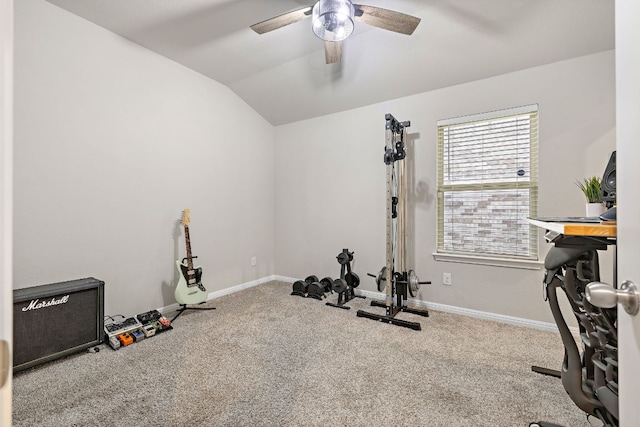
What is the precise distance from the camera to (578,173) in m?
2.53

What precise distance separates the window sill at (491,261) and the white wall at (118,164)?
2.49 m

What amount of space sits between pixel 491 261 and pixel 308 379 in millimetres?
2081

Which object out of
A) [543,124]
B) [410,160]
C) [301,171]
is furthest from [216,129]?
[543,124]

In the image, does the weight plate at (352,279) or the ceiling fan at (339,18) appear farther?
the weight plate at (352,279)

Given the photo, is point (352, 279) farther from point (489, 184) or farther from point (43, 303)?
point (43, 303)

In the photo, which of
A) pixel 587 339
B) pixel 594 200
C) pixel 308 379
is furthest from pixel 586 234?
pixel 308 379

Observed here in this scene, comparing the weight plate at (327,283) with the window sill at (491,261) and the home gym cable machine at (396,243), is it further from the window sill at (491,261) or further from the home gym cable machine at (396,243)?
the window sill at (491,261)

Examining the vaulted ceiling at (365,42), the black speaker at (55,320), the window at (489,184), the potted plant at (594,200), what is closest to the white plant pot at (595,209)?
the potted plant at (594,200)

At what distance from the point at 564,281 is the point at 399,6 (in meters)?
2.28

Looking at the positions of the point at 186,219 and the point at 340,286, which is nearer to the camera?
the point at 186,219

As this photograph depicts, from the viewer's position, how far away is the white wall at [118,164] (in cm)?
226

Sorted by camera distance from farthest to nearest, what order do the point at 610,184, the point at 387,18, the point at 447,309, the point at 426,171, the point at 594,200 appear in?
the point at 426,171 → the point at 447,309 → the point at 387,18 → the point at 594,200 → the point at 610,184

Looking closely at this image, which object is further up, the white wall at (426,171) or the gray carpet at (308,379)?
the white wall at (426,171)

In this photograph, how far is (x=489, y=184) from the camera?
9.64 feet
